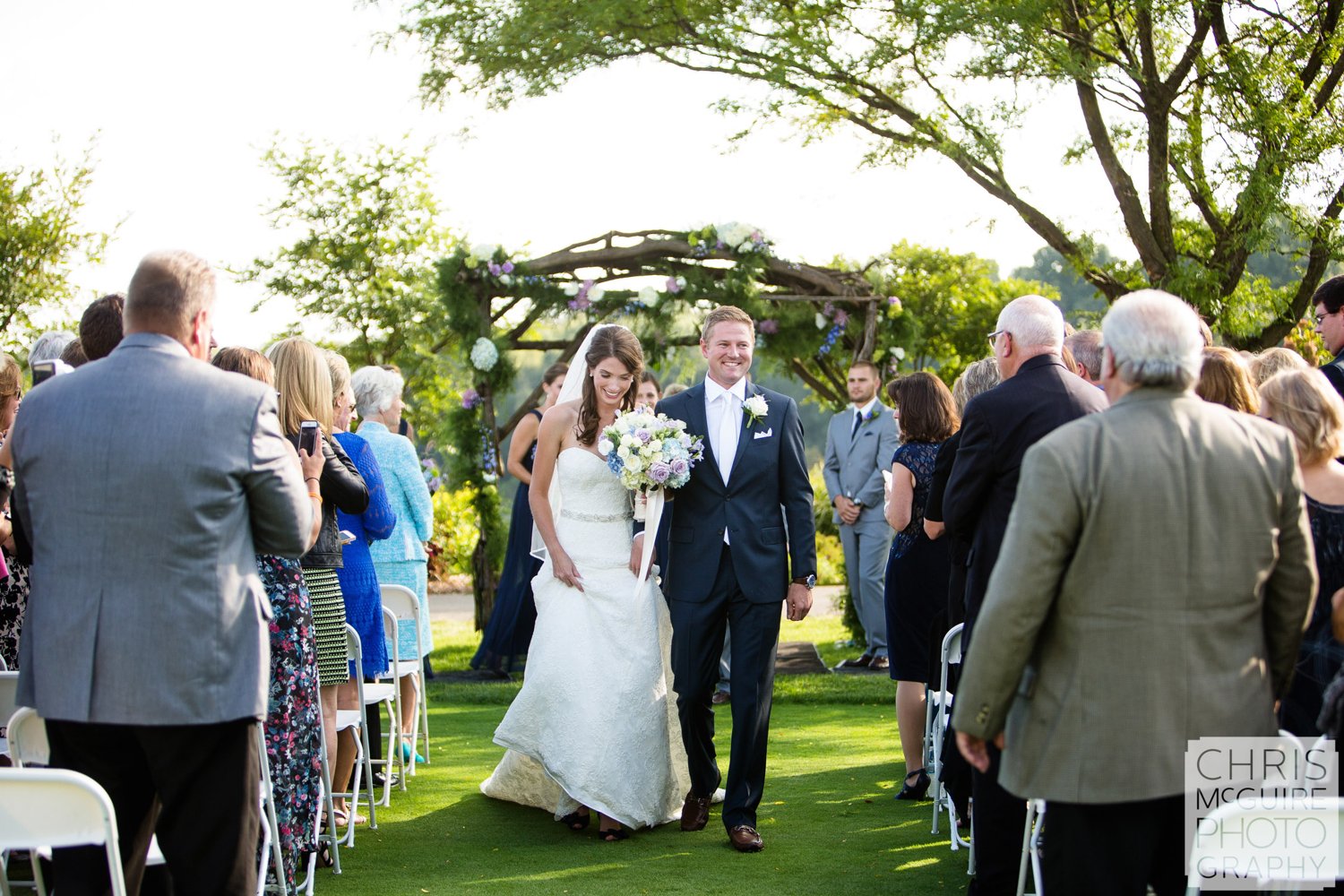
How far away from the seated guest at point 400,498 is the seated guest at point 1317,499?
414 centimetres

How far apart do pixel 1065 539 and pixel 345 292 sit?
16238mm

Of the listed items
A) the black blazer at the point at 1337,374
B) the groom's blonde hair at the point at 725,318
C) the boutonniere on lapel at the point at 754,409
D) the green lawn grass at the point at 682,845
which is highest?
the groom's blonde hair at the point at 725,318

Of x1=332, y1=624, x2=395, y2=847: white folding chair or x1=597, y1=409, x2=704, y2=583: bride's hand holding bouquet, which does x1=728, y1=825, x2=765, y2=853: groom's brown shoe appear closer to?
x1=597, y1=409, x2=704, y2=583: bride's hand holding bouquet

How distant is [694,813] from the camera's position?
6027mm

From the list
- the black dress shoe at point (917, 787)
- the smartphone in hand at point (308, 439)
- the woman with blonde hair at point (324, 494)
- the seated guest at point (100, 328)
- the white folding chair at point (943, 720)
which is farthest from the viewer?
the black dress shoe at point (917, 787)

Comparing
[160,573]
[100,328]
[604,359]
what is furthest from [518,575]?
[160,573]

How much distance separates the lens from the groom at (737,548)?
570 cm

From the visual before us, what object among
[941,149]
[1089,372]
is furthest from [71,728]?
[941,149]

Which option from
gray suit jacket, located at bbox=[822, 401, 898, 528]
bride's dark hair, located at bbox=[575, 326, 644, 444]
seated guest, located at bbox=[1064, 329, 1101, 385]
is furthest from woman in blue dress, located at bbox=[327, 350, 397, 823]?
gray suit jacket, located at bbox=[822, 401, 898, 528]

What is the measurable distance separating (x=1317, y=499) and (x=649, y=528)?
286cm

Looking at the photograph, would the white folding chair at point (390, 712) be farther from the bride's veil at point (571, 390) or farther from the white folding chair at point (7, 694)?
the white folding chair at point (7, 694)

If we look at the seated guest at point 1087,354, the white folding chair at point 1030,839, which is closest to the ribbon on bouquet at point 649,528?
the seated guest at point 1087,354

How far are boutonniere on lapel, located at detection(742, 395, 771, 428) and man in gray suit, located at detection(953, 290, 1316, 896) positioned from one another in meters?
2.64

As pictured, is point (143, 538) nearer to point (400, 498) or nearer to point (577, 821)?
point (577, 821)
